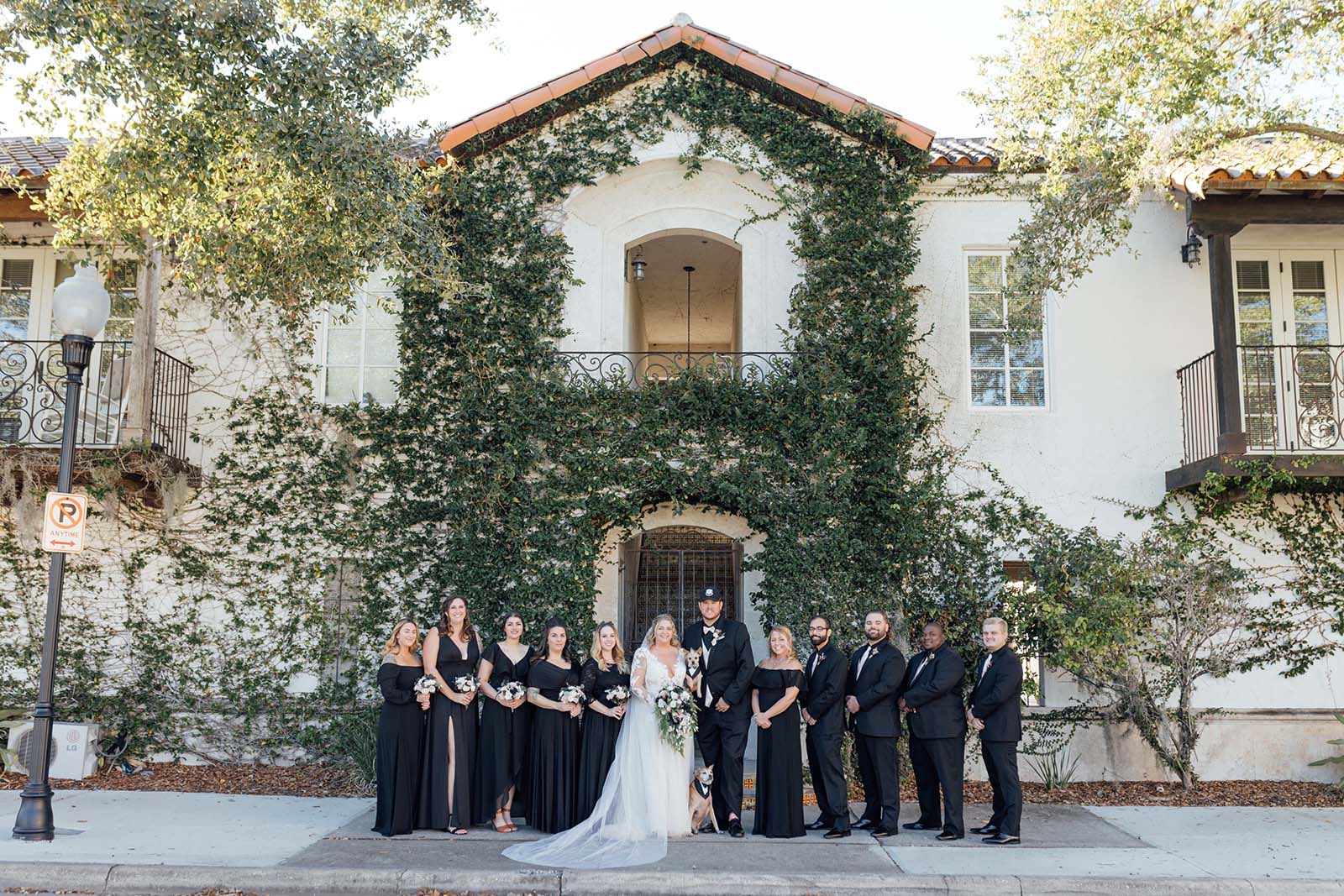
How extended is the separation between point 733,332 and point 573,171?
630 cm

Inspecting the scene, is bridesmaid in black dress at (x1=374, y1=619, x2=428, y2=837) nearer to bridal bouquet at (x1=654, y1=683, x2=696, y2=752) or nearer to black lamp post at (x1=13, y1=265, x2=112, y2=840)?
bridal bouquet at (x1=654, y1=683, x2=696, y2=752)

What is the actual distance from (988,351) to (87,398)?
10.6 metres

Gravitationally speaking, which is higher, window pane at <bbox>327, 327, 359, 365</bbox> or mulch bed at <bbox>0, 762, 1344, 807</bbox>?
window pane at <bbox>327, 327, 359, 365</bbox>

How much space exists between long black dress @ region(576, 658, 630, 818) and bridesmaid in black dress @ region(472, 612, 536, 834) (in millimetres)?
534

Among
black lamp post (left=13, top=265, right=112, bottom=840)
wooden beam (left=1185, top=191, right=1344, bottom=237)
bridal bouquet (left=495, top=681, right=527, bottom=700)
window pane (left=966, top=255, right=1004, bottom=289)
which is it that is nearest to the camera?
black lamp post (left=13, top=265, right=112, bottom=840)

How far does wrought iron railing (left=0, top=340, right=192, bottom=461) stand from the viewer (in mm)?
12289

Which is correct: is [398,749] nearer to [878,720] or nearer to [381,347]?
[878,720]

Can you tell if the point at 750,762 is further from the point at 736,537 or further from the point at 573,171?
the point at 573,171

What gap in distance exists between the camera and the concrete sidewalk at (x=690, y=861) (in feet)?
24.9

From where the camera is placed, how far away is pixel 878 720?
9.46 meters

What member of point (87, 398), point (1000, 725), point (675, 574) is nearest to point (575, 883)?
point (1000, 725)

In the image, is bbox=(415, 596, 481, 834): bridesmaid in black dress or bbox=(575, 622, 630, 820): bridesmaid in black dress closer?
bbox=(415, 596, 481, 834): bridesmaid in black dress

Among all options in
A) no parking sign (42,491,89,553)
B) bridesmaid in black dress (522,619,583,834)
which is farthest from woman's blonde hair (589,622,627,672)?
no parking sign (42,491,89,553)

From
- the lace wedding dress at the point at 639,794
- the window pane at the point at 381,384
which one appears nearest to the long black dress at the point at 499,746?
the lace wedding dress at the point at 639,794
